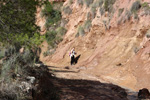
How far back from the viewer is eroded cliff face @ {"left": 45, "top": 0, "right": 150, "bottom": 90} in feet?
33.9

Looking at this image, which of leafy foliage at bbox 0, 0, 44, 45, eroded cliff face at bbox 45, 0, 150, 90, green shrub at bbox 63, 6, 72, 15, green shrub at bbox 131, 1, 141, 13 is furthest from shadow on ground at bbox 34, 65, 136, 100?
green shrub at bbox 63, 6, 72, 15

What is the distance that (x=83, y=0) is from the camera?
75.1 feet

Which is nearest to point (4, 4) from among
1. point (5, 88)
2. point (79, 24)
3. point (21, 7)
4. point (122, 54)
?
point (21, 7)

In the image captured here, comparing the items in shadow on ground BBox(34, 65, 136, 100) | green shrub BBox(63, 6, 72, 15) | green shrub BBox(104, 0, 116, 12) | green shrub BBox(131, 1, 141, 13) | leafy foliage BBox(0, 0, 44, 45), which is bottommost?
shadow on ground BBox(34, 65, 136, 100)

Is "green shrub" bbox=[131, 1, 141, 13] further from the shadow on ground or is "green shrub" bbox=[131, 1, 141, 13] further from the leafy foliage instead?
the leafy foliage

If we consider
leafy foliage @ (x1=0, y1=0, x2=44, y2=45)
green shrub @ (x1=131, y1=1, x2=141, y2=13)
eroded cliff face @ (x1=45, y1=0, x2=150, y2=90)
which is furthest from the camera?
green shrub @ (x1=131, y1=1, x2=141, y2=13)

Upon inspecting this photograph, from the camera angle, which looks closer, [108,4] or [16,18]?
[16,18]

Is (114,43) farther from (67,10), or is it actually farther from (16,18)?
(67,10)

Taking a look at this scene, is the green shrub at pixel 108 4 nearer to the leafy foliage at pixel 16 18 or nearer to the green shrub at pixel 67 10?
the green shrub at pixel 67 10

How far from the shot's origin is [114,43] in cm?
1406

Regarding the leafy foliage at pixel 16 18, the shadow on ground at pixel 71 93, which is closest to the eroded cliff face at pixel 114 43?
the shadow on ground at pixel 71 93

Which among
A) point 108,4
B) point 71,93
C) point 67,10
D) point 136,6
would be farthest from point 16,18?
point 67,10

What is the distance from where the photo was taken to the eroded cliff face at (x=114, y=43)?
10328mm

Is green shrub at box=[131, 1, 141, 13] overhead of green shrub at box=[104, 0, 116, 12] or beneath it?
beneath
